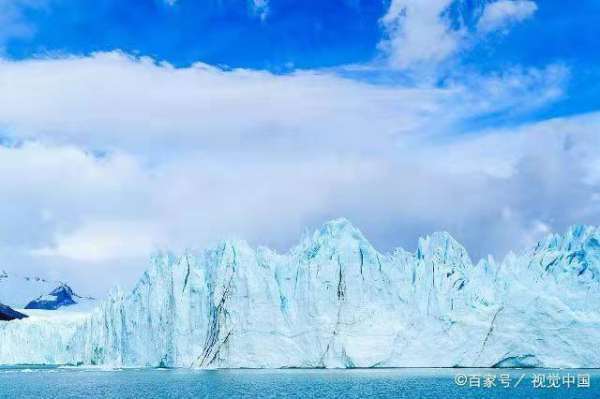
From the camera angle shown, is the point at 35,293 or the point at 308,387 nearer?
the point at 308,387

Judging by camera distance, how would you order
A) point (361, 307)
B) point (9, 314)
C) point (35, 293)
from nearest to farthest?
point (361, 307), point (9, 314), point (35, 293)

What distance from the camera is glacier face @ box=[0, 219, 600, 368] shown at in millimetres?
43750

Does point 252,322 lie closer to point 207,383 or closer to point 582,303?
point 207,383

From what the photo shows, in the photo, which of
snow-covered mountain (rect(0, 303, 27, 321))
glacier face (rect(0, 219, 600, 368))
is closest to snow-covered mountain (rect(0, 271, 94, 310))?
snow-covered mountain (rect(0, 303, 27, 321))

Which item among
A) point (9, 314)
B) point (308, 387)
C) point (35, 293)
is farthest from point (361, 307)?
point (35, 293)

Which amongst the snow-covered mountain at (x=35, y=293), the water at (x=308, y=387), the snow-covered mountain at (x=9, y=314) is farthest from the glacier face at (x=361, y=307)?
the snow-covered mountain at (x=35, y=293)

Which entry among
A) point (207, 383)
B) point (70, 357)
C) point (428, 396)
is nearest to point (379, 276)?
point (207, 383)

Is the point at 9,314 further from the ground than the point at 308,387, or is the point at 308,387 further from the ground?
the point at 9,314

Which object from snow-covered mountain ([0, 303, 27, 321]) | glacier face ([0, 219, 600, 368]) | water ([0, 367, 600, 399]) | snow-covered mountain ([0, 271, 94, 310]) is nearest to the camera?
water ([0, 367, 600, 399])

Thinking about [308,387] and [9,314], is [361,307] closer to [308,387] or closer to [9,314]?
[308,387]

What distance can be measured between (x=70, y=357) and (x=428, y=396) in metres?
37.6

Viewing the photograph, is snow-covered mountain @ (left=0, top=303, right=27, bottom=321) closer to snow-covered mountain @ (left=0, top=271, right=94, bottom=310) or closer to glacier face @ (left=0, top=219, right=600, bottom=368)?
snow-covered mountain @ (left=0, top=271, right=94, bottom=310)

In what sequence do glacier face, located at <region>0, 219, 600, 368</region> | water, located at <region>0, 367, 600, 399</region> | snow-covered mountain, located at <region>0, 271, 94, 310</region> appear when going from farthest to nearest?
1. snow-covered mountain, located at <region>0, 271, 94, 310</region>
2. glacier face, located at <region>0, 219, 600, 368</region>
3. water, located at <region>0, 367, 600, 399</region>

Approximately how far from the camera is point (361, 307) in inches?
1805
